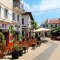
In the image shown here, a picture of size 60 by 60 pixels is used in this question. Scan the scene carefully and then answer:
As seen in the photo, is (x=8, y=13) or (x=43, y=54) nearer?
(x=43, y=54)

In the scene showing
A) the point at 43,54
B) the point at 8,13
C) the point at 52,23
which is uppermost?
the point at 8,13

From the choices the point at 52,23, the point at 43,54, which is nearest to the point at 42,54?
the point at 43,54

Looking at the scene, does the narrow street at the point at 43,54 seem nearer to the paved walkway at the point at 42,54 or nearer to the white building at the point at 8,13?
the paved walkway at the point at 42,54

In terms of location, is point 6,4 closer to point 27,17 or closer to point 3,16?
point 3,16

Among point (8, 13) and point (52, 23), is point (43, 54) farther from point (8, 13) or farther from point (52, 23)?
point (52, 23)

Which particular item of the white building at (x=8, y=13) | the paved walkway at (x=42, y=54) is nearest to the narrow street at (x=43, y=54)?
the paved walkway at (x=42, y=54)

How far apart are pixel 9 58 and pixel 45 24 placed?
328 feet

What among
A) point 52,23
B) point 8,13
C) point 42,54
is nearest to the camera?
point 42,54

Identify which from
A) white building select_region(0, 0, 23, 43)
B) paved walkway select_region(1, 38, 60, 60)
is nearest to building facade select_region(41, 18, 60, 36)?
white building select_region(0, 0, 23, 43)

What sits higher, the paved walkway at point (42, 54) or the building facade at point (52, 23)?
the building facade at point (52, 23)

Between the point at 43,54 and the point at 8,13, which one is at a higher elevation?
the point at 8,13

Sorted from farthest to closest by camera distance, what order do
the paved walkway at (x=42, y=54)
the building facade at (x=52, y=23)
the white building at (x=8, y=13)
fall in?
the building facade at (x=52, y=23), the white building at (x=8, y=13), the paved walkway at (x=42, y=54)

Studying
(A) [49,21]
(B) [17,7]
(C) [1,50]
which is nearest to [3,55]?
(C) [1,50]

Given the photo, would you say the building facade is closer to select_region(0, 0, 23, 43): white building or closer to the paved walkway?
select_region(0, 0, 23, 43): white building
